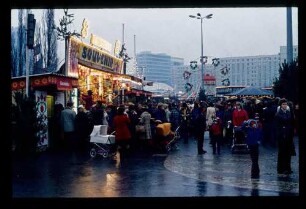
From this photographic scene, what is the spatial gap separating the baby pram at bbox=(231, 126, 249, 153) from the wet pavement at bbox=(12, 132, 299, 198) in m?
0.99

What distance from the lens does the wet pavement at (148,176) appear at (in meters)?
9.84

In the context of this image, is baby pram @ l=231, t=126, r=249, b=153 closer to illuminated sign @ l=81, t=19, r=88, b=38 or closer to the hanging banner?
the hanging banner

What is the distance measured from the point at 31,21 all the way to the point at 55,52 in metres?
34.5

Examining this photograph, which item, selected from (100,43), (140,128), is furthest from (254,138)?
(100,43)

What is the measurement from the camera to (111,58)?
30.3m

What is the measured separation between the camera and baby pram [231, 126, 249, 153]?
57.2 ft

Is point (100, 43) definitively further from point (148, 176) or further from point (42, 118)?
point (148, 176)

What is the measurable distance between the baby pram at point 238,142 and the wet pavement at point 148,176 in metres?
0.99

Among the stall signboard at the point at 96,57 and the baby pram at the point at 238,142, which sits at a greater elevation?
the stall signboard at the point at 96,57

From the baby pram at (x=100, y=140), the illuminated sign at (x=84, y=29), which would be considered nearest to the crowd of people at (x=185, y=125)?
the baby pram at (x=100, y=140)

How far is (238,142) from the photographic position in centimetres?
1794

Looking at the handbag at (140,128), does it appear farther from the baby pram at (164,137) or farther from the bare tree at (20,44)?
the bare tree at (20,44)
